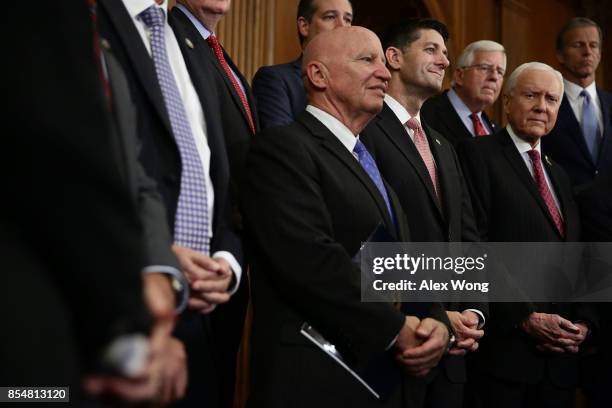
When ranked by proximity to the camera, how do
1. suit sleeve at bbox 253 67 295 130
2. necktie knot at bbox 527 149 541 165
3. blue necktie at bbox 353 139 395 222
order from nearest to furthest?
blue necktie at bbox 353 139 395 222 < suit sleeve at bbox 253 67 295 130 < necktie knot at bbox 527 149 541 165

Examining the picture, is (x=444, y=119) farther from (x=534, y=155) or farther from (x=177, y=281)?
(x=177, y=281)

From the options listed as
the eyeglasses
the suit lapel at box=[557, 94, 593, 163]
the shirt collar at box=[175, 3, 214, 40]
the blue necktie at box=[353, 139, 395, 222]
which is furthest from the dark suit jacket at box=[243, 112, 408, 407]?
the eyeglasses

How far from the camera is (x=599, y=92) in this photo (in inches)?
178

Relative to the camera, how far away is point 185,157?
5.75 feet

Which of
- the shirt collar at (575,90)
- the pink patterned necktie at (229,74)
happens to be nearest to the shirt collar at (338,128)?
the pink patterned necktie at (229,74)

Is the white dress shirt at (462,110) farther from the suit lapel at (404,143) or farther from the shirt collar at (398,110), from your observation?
the suit lapel at (404,143)

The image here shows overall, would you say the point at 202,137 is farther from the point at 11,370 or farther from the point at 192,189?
the point at 11,370

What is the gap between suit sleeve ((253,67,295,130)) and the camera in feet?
9.33

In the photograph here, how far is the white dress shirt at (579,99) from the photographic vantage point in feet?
14.4

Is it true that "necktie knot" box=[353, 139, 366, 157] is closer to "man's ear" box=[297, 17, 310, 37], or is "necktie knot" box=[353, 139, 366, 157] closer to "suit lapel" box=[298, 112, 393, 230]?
"suit lapel" box=[298, 112, 393, 230]

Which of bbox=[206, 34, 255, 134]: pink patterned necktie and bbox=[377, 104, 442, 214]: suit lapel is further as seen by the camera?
bbox=[377, 104, 442, 214]: suit lapel

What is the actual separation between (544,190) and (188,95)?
189 centimetres

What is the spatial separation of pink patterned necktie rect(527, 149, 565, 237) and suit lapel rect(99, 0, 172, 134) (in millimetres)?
Answer: 2031

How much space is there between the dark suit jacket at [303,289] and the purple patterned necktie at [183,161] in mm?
291
